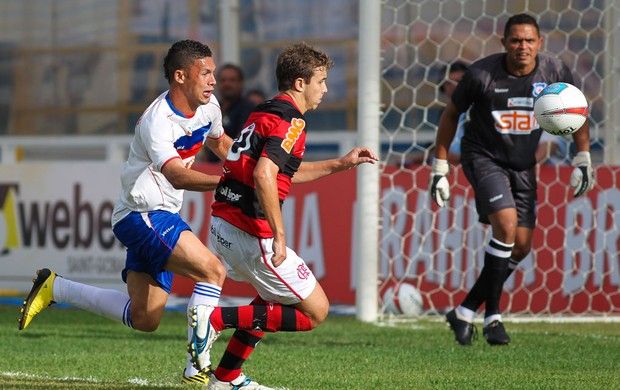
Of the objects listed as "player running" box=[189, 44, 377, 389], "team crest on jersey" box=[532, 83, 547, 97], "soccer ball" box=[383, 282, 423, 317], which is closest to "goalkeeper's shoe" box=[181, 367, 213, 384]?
"player running" box=[189, 44, 377, 389]

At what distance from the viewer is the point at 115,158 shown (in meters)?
15.6

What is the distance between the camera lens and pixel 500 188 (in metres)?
9.10

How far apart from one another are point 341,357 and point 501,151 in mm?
1834

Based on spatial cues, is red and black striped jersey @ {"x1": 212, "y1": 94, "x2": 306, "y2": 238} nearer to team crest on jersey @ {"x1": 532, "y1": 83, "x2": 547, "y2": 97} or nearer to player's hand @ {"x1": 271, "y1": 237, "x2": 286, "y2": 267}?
player's hand @ {"x1": 271, "y1": 237, "x2": 286, "y2": 267}

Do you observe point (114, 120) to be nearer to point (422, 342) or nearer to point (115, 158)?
point (115, 158)

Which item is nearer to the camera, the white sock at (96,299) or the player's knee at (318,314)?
the player's knee at (318,314)

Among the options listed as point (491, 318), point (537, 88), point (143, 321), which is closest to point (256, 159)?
point (143, 321)

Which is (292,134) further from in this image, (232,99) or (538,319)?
(232,99)

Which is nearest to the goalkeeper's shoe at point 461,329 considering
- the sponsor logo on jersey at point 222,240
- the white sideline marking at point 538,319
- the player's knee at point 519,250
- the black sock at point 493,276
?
the black sock at point 493,276

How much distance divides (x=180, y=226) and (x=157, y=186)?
247mm

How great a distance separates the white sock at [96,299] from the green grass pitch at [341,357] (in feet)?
1.02

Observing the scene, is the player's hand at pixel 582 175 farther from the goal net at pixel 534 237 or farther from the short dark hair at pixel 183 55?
the short dark hair at pixel 183 55

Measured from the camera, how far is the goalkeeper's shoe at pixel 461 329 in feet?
29.8

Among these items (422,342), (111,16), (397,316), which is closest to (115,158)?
(111,16)
